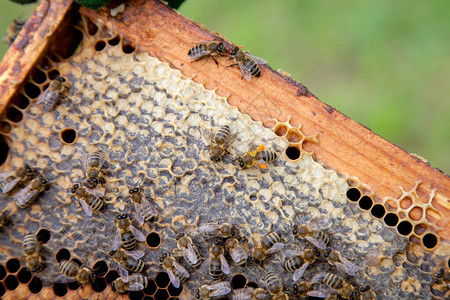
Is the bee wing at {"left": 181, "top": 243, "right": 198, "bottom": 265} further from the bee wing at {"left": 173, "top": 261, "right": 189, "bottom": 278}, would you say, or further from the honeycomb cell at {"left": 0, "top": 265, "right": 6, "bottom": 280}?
the honeycomb cell at {"left": 0, "top": 265, "right": 6, "bottom": 280}

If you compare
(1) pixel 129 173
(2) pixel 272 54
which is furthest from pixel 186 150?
(2) pixel 272 54

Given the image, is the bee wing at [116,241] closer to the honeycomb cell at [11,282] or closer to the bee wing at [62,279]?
the bee wing at [62,279]

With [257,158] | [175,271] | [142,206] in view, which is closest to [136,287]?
[175,271]

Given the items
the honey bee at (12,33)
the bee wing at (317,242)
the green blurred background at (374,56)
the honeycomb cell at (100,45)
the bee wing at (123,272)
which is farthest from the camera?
the green blurred background at (374,56)

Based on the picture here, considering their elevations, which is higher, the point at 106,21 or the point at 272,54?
the point at 272,54

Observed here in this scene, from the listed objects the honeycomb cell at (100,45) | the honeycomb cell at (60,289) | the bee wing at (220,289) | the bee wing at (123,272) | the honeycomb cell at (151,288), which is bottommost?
the honeycomb cell at (60,289)

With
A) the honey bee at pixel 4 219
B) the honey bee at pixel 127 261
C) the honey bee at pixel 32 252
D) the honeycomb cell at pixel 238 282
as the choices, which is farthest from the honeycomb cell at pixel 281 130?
the honey bee at pixel 4 219

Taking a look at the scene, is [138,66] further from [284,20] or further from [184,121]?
[284,20]
